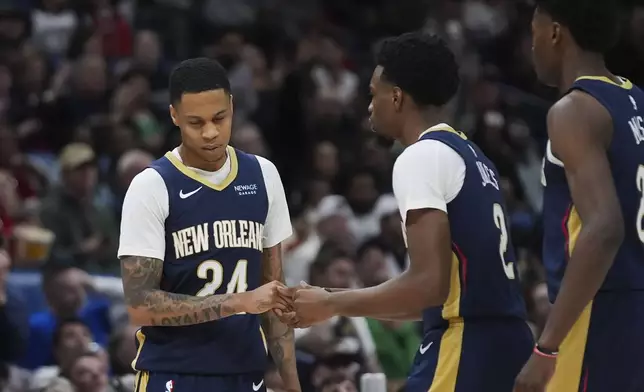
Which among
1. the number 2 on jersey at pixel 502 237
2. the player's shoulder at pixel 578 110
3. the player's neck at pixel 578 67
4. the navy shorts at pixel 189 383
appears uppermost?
the player's neck at pixel 578 67

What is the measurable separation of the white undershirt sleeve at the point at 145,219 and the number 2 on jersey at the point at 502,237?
1261 mm

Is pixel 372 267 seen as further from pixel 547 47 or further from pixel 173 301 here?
pixel 547 47

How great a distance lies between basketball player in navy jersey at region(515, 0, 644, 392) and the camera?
412cm

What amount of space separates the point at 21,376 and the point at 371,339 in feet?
8.53

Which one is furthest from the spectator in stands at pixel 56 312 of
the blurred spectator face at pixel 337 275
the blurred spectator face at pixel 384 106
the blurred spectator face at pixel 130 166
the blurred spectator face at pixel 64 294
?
the blurred spectator face at pixel 384 106

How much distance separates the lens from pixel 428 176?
4508mm

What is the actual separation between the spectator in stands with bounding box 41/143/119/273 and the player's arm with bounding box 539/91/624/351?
21.3 ft

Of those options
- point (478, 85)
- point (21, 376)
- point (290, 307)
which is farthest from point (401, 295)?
point (478, 85)

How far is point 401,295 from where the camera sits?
4.50m

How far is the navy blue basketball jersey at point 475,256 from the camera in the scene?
15.0 ft

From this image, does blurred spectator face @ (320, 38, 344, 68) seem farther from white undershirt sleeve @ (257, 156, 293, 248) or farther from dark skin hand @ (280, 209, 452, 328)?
dark skin hand @ (280, 209, 452, 328)

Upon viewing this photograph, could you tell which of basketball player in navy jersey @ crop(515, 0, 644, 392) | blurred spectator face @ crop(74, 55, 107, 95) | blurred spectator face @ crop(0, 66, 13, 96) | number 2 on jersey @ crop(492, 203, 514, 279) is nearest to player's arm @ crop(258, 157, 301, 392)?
number 2 on jersey @ crop(492, 203, 514, 279)

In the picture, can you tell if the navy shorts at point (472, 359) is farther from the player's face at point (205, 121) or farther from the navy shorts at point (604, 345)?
the player's face at point (205, 121)

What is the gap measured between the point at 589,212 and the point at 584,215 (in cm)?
3
